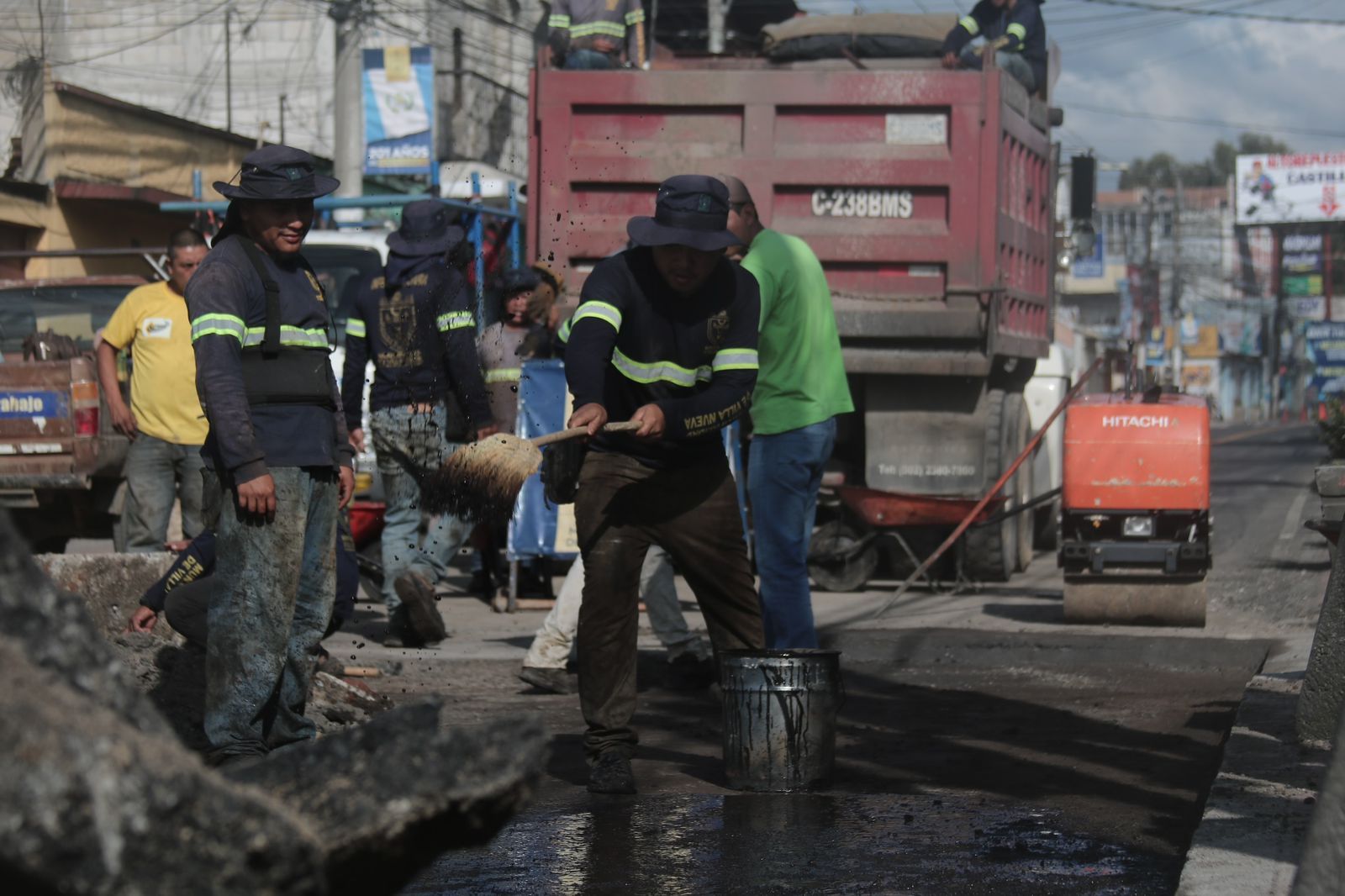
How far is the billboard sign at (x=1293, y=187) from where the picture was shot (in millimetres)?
84125

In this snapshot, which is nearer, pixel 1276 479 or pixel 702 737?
pixel 702 737

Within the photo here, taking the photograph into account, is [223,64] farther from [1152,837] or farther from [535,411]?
[1152,837]

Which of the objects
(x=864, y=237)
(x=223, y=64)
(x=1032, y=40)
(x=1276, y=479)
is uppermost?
(x=223, y=64)

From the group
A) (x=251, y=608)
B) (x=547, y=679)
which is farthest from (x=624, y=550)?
(x=547, y=679)

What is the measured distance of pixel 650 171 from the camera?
1088 centimetres

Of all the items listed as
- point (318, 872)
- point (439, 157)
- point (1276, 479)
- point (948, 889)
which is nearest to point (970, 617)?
point (948, 889)

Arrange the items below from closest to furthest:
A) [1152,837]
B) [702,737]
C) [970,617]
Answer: [1152,837]
[702,737]
[970,617]

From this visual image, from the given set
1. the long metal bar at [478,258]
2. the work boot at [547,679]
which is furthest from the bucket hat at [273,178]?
the long metal bar at [478,258]

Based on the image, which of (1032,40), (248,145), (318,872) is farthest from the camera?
A: (248,145)

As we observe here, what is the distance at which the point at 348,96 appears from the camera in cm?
1897

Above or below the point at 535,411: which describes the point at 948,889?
below

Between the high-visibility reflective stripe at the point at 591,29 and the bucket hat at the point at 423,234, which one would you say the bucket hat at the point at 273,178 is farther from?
the high-visibility reflective stripe at the point at 591,29

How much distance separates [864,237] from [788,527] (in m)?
4.52

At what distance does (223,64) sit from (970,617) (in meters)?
24.2
